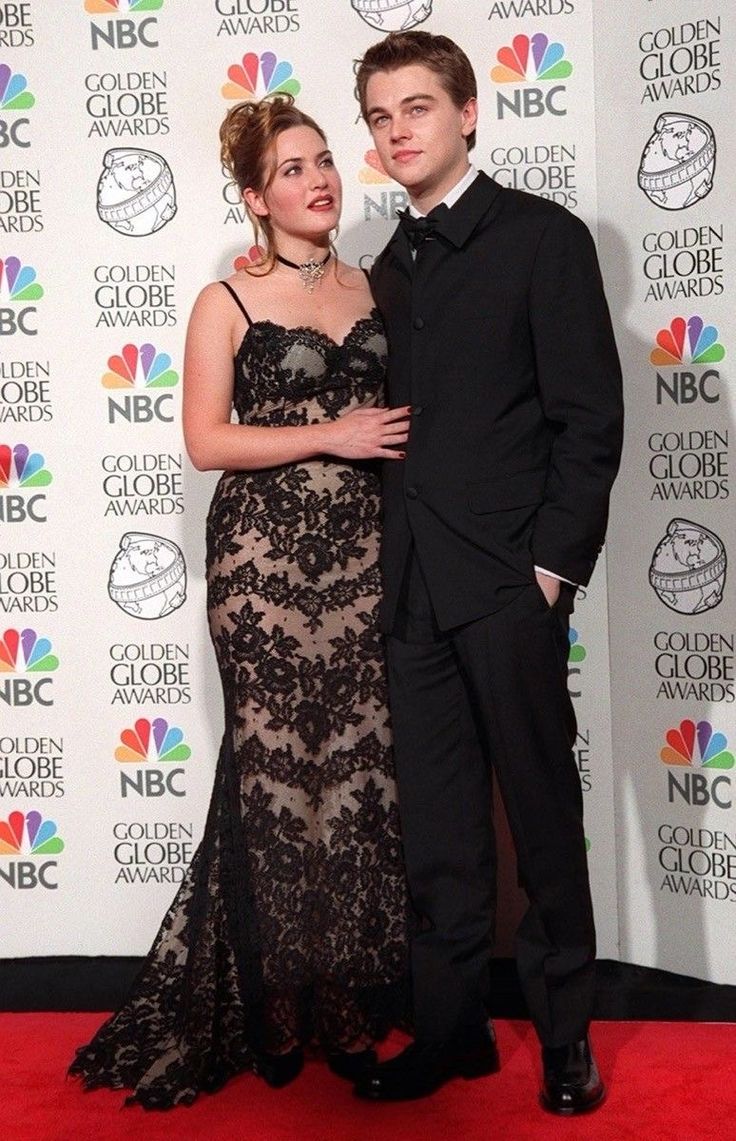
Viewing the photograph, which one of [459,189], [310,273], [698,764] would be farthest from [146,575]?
[698,764]

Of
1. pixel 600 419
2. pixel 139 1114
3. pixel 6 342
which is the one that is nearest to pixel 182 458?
pixel 6 342

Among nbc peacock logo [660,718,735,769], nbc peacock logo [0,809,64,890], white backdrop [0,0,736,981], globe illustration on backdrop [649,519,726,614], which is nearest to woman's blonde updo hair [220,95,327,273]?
white backdrop [0,0,736,981]

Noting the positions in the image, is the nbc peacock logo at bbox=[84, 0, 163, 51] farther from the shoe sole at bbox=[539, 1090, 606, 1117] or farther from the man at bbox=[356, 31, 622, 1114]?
the shoe sole at bbox=[539, 1090, 606, 1117]

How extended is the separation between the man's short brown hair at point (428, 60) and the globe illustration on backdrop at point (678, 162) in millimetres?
760

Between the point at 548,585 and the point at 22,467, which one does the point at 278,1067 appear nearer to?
the point at 548,585

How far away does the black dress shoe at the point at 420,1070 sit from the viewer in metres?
2.64

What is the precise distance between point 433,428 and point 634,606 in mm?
971

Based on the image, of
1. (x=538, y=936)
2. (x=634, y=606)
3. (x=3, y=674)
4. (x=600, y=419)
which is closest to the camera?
(x=600, y=419)

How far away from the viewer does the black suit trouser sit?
8.16 ft

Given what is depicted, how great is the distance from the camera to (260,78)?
130 inches

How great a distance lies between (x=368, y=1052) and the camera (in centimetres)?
275

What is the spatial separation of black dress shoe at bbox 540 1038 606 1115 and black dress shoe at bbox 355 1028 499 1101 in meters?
0.20

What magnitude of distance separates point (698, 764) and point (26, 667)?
1750 millimetres

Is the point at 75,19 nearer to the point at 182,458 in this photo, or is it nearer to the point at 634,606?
the point at 182,458
